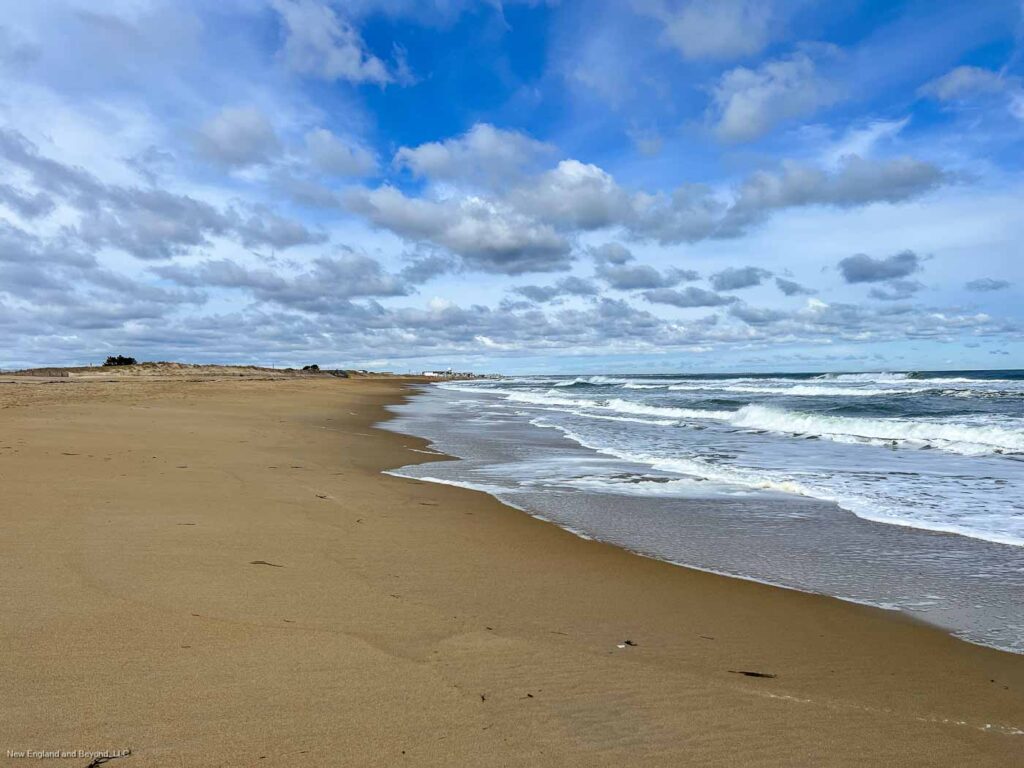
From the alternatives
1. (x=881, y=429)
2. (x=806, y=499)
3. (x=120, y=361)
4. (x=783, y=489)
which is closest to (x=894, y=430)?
(x=881, y=429)

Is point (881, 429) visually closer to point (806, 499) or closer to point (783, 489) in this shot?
point (783, 489)

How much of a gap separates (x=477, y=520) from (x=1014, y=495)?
Answer: 7.41m

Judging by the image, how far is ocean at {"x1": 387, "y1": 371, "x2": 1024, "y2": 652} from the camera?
482 centimetres

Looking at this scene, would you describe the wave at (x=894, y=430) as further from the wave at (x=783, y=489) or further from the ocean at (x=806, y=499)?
the wave at (x=783, y=489)

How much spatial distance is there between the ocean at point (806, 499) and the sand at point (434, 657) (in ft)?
2.15

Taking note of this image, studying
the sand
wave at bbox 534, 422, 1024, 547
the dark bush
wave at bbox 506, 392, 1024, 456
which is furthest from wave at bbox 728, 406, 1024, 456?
the dark bush

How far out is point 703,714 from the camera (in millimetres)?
2639

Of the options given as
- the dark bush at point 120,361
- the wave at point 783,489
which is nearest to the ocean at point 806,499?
the wave at point 783,489

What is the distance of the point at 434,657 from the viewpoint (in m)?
3.02

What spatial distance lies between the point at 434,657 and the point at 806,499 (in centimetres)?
657

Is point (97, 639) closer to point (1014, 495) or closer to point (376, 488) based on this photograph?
point (376, 488)

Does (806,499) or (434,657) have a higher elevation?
(434,657)

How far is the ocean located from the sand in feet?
2.15

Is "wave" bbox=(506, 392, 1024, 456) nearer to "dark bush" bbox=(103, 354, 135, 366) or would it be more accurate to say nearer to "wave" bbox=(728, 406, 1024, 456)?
"wave" bbox=(728, 406, 1024, 456)
